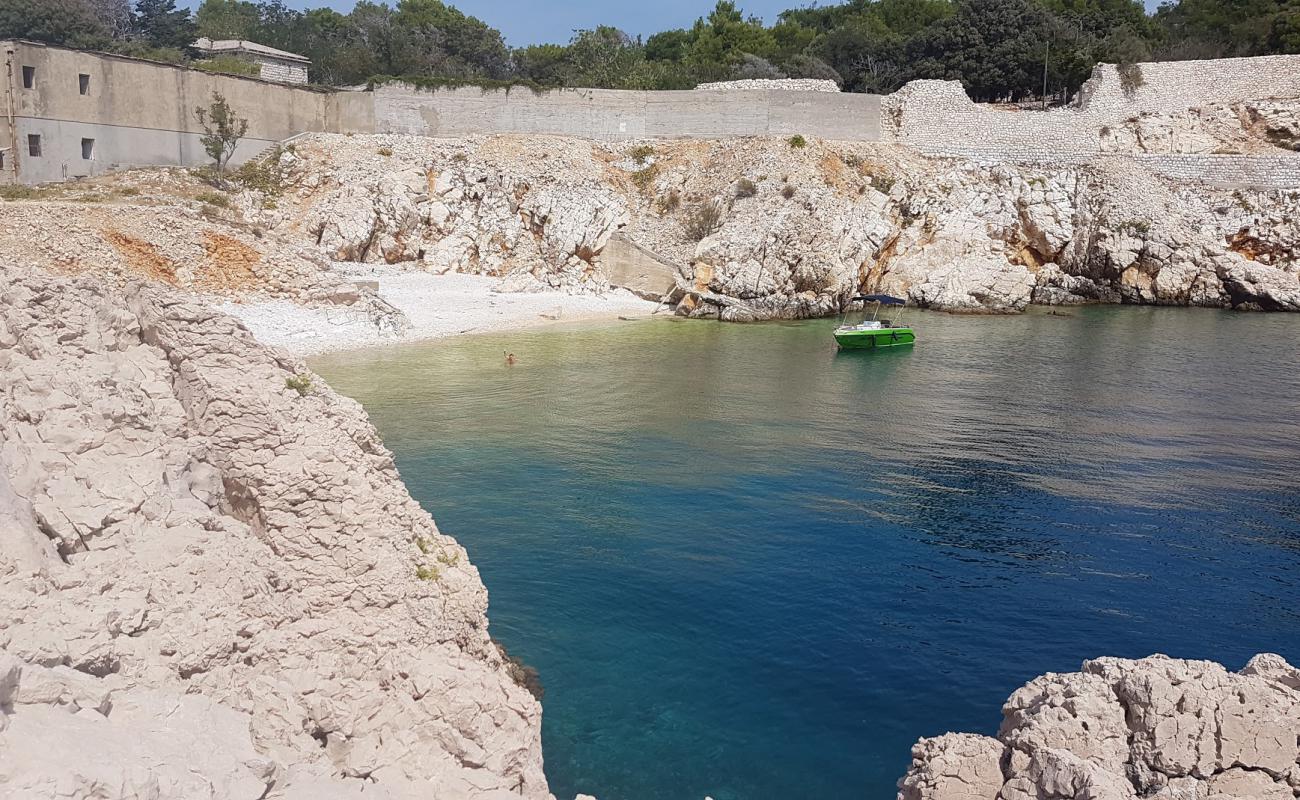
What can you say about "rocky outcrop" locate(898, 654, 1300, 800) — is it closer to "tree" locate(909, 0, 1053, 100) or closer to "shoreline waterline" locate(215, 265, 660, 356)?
"shoreline waterline" locate(215, 265, 660, 356)

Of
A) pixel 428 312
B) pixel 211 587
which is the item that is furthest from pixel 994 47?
pixel 211 587

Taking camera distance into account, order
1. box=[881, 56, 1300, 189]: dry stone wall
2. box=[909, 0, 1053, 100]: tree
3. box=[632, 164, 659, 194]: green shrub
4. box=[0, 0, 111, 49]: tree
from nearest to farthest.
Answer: box=[632, 164, 659, 194]: green shrub < box=[881, 56, 1300, 189]: dry stone wall < box=[0, 0, 111, 49]: tree < box=[909, 0, 1053, 100]: tree

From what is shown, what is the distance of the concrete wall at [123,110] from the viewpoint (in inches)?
1631

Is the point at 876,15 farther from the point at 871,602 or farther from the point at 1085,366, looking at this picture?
the point at 871,602

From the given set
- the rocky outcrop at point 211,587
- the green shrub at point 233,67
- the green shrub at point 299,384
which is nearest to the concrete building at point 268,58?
the green shrub at point 233,67

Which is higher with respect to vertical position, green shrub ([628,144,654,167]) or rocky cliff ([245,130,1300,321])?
green shrub ([628,144,654,167])

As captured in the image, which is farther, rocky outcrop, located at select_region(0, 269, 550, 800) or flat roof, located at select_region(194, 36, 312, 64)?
flat roof, located at select_region(194, 36, 312, 64)

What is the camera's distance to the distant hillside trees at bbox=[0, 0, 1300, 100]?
64.2 metres

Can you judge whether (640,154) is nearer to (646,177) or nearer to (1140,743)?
(646,177)

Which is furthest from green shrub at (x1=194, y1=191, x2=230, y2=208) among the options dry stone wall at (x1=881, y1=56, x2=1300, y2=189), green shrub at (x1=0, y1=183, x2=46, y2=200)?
dry stone wall at (x1=881, y1=56, x2=1300, y2=189)

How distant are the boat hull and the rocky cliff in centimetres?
812

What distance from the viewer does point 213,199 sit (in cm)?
4306

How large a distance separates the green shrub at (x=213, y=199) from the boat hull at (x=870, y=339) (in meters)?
27.1

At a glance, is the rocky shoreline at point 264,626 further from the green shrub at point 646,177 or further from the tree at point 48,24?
the tree at point 48,24
